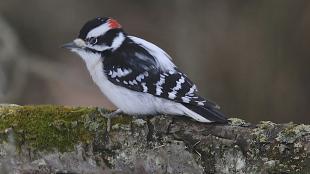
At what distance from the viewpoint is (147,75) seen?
3.87m

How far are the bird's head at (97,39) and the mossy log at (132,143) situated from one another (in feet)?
1.78

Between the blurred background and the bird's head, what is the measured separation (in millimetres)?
3851

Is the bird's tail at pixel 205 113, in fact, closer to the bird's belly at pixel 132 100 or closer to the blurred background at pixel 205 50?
the bird's belly at pixel 132 100

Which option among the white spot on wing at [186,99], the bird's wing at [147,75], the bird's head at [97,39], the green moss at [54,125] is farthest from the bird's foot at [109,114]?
the bird's head at [97,39]

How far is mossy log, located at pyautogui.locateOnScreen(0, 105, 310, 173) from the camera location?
3.20 meters

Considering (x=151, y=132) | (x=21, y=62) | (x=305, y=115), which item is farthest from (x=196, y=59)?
(x=151, y=132)

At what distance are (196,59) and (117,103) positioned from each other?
16.5 feet

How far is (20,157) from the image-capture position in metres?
3.53

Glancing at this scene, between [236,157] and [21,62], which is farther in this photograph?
[21,62]

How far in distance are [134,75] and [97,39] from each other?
0.36 metres

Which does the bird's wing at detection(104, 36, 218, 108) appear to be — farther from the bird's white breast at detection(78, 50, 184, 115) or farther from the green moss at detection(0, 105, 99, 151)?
the green moss at detection(0, 105, 99, 151)

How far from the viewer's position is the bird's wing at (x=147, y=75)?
3.76 m

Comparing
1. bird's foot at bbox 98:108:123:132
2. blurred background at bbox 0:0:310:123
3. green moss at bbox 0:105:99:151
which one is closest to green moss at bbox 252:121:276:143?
bird's foot at bbox 98:108:123:132

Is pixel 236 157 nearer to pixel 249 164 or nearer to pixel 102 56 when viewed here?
pixel 249 164
